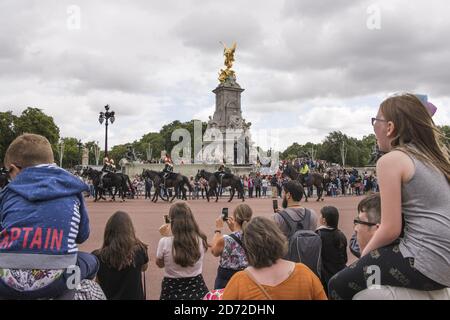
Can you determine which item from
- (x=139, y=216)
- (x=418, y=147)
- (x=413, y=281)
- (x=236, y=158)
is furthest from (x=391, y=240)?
(x=236, y=158)

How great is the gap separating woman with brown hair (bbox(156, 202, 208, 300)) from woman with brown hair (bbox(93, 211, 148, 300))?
276 mm

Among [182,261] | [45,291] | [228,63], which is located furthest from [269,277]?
[228,63]

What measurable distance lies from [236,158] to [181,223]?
60.6 meters

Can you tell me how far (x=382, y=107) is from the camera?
254cm

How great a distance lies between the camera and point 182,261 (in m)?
4.10

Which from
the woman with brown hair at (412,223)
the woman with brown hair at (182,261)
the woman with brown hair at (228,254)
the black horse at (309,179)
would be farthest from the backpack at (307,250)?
the black horse at (309,179)

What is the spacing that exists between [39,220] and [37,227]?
0.04m

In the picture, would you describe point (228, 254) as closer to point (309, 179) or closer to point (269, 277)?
point (269, 277)

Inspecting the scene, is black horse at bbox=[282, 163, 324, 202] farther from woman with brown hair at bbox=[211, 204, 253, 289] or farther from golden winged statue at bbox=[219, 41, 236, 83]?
golden winged statue at bbox=[219, 41, 236, 83]

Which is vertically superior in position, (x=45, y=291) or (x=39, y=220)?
(x=39, y=220)

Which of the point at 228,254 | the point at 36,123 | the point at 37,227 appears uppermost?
the point at 36,123

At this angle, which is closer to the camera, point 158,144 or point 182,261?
point 182,261

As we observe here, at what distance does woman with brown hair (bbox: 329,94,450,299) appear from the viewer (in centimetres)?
217
